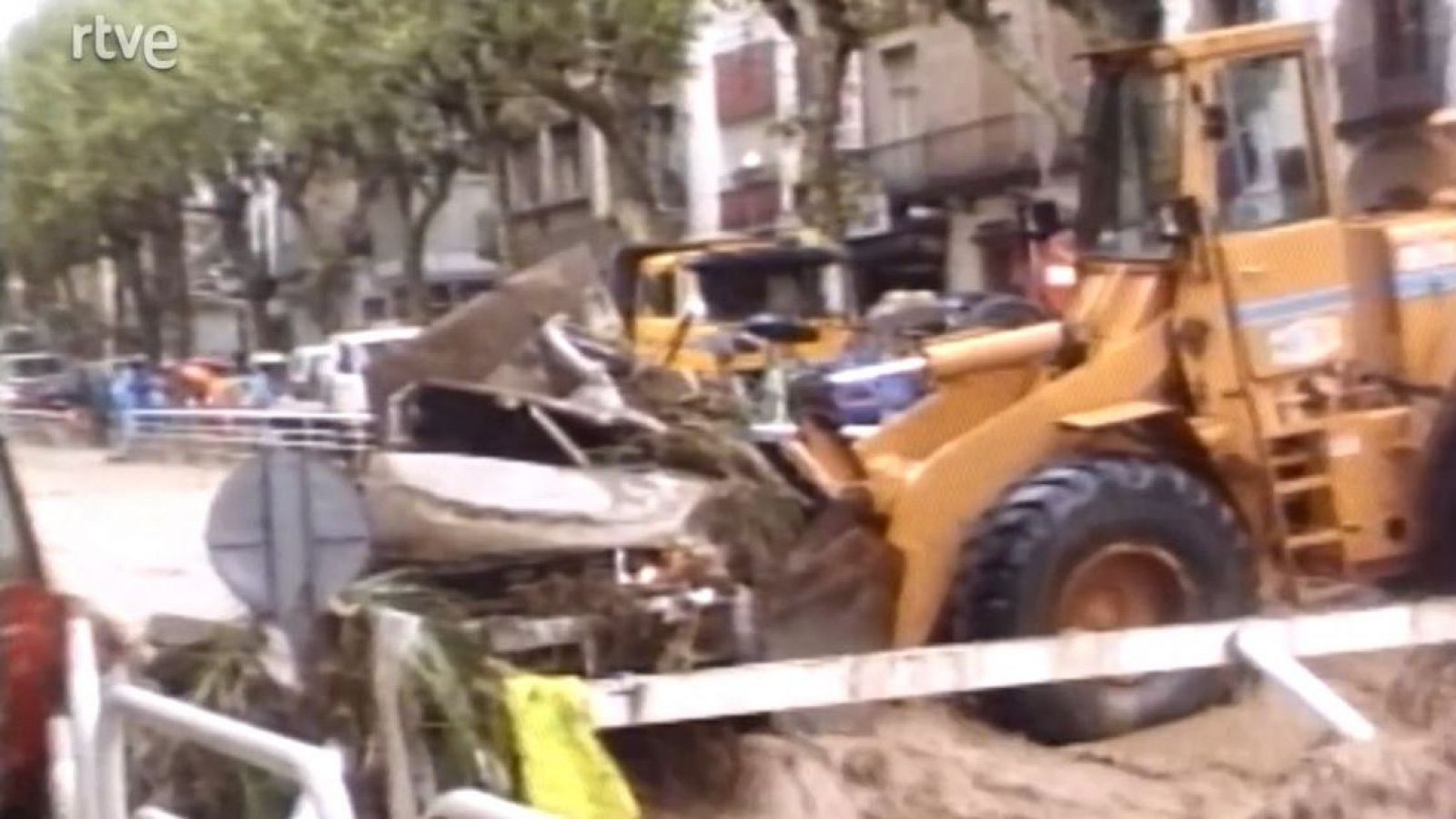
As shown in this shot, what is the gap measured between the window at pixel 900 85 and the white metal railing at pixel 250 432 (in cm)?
335

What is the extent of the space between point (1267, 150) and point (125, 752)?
2.71m

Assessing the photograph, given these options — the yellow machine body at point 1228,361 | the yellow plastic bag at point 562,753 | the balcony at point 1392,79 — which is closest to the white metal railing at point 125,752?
the yellow plastic bag at point 562,753

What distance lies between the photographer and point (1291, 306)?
5.83 metres

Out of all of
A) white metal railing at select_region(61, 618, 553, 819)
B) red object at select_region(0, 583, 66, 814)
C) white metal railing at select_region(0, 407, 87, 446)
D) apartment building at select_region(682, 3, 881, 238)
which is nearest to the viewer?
white metal railing at select_region(61, 618, 553, 819)

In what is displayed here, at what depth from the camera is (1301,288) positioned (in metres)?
5.82

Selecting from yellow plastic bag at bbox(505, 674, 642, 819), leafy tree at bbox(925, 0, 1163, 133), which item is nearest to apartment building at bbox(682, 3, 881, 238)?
leafy tree at bbox(925, 0, 1163, 133)

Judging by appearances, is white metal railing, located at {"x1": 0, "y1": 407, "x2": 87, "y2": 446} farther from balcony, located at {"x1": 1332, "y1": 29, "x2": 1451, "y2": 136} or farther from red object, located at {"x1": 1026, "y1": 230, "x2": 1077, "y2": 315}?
balcony, located at {"x1": 1332, "y1": 29, "x2": 1451, "y2": 136}

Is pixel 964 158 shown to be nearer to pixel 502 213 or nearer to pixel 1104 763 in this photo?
pixel 502 213

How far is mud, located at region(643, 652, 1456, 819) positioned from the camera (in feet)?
16.9

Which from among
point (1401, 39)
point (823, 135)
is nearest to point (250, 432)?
point (823, 135)

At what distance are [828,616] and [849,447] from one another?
0.39m

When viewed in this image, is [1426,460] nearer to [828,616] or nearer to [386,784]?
[828,616]

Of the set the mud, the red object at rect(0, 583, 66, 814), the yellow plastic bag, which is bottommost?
the mud

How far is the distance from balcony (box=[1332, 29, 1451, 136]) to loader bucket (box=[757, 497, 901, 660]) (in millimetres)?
1178
